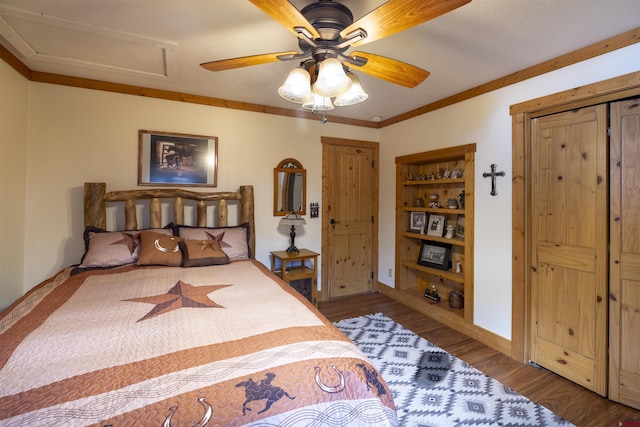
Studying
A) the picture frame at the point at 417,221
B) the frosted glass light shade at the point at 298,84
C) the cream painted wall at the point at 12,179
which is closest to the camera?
the frosted glass light shade at the point at 298,84

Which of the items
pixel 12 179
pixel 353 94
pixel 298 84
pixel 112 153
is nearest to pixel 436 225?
pixel 353 94

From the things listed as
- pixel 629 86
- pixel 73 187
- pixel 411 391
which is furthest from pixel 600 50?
pixel 73 187

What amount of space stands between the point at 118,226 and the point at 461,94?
3.64 m

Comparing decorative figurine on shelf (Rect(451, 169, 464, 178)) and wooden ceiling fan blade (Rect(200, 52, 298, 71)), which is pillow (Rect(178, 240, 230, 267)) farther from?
decorative figurine on shelf (Rect(451, 169, 464, 178))

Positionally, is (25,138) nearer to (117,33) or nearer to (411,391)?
(117,33)

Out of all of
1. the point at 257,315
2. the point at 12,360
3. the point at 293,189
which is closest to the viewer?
the point at 12,360

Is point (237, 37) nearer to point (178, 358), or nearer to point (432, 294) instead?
point (178, 358)

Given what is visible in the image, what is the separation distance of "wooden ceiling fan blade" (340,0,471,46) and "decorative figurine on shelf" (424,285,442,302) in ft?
9.59

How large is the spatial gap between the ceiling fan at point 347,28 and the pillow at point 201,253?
1423 mm

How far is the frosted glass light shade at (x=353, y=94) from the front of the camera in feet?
5.23

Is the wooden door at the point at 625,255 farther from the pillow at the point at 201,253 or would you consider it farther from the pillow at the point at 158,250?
the pillow at the point at 158,250

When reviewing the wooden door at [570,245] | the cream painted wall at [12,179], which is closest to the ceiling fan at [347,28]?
the wooden door at [570,245]

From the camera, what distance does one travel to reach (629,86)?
1770mm

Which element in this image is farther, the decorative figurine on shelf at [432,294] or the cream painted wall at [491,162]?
the decorative figurine on shelf at [432,294]
